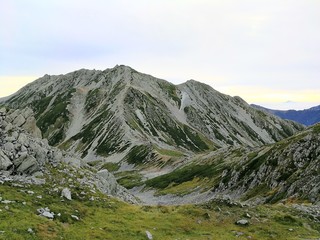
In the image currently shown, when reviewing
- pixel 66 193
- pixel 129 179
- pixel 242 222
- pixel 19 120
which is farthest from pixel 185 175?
pixel 66 193

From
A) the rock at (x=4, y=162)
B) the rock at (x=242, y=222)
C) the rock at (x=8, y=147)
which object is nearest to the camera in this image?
the rock at (x=242, y=222)

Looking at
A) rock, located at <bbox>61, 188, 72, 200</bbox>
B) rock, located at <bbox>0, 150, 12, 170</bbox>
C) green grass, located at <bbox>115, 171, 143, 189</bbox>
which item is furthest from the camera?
green grass, located at <bbox>115, 171, 143, 189</bbox>

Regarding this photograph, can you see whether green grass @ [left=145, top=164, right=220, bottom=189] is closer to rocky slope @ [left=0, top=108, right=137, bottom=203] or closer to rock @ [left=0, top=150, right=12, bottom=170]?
rocky slope @ [left=0, top=108, right=137, bottom=203]

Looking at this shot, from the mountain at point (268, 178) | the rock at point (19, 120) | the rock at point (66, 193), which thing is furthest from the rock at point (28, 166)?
the mountain at point (268, 178)

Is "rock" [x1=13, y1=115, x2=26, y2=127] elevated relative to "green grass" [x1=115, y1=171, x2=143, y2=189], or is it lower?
elevated

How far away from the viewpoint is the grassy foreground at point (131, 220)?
3275 centimetres

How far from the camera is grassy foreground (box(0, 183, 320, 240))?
107 feet

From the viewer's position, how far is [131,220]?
40.3 m

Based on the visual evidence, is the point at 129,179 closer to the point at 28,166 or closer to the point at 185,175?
the point at 185,175

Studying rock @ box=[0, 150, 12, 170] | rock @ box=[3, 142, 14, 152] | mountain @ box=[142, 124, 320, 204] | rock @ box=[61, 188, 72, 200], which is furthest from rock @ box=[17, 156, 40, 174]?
mountain @ box=[142, 124, 320, 204]

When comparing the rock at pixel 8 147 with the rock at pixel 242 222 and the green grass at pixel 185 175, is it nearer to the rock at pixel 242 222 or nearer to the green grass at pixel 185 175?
the rock at pixel 242 222

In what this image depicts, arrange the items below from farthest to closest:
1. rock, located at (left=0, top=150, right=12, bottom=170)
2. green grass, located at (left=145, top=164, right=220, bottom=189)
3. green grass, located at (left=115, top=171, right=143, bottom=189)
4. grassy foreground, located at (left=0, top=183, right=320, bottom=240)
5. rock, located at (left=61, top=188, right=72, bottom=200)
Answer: green grass, located at (left=115, top=171, right=143, bottom=189) → green grass, located at (left=145, top=164, right=220, bottom=189) → rock, located at (left=0, top=150, right=12, bottom=170) → rock, located at (left=61, top=188, right=72, bottom=200) → grassy foreground, located at (left=0, top=183, right=320, bottom=240)

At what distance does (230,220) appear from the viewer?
42.7 meters

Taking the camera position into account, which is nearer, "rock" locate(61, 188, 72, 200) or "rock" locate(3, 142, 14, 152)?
"rock" locate(61, 188, 72, 200)
